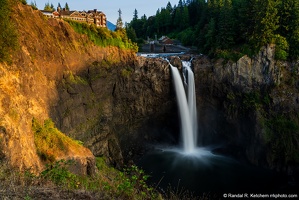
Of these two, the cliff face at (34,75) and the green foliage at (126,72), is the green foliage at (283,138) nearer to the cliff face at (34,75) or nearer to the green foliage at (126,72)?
the green foliage at (126,72)

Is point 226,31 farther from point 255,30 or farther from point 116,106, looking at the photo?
point 116,106

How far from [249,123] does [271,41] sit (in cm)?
906

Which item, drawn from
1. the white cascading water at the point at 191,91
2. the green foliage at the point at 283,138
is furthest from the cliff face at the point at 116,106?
the green foliage at the point at 283,138

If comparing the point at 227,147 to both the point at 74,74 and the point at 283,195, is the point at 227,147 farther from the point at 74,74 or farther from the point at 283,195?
the point at 74,74

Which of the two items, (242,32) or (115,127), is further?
(242,32)

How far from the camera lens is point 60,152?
51.4ft

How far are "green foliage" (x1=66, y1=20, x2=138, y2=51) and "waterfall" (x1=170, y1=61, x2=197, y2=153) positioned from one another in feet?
21.1

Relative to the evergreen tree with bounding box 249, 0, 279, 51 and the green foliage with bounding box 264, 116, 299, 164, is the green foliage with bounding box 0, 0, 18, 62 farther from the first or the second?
the evergreen tree with bounding box 249, 0, 279, 51

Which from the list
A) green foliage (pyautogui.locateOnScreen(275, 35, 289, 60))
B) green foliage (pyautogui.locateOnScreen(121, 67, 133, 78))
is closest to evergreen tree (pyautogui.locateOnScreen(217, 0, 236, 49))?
green foliage (pyautogui.locateOnScreen(275, 35, 289, 60))

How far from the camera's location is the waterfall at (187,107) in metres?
30.6

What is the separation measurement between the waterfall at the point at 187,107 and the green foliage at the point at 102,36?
6439 mm

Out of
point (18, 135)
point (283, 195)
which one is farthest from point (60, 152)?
point (283, 195)

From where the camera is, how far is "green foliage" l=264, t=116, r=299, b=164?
24.5 metres

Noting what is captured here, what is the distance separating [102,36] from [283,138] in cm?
2074
